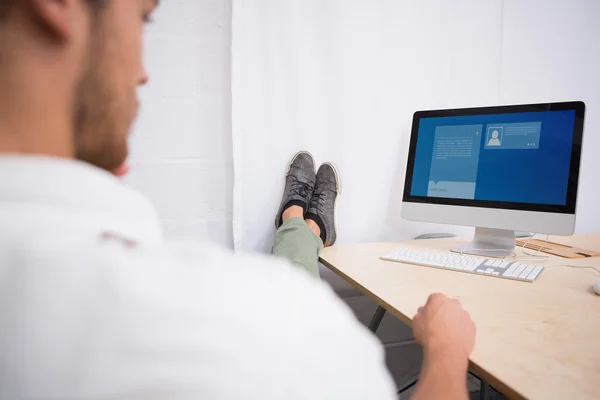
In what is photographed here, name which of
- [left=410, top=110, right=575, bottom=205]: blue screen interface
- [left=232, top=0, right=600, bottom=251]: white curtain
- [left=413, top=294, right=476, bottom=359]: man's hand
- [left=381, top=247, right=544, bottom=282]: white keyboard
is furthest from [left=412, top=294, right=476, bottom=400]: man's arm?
[left=232, top=0, right=600, bottom=251]: white curtain

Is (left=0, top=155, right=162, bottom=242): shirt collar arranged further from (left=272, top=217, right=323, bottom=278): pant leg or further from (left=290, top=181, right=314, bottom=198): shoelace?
(left=290, top=181, right=314, bottom=198): shoelace

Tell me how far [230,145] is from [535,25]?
1.51 m

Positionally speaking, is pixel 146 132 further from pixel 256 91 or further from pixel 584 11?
pixel 584 11

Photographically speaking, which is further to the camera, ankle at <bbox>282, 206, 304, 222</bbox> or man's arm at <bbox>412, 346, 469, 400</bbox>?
ankle at <bbox>282, 206, 304, 222</bbox>

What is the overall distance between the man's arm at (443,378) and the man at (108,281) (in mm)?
226

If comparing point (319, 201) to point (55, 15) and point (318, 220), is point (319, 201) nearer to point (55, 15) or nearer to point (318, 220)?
A: point (318, 220)

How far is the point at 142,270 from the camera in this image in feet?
0.86

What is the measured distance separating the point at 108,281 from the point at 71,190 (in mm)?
91

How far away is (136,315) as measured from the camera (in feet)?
0.80

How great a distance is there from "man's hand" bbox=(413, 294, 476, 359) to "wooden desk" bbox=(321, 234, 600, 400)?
0.09 ft

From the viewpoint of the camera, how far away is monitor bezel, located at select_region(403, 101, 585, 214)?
104 centimetres

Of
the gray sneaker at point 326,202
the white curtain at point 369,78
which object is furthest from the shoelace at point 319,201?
the white curtain at point 369,78

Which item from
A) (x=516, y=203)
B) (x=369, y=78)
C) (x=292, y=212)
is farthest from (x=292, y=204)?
Answer: (x=516, y=203)

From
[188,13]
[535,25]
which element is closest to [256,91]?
[188,13]
